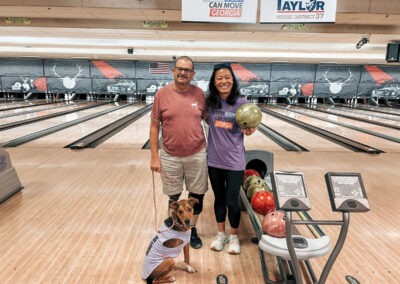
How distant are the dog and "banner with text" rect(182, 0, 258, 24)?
217 cm

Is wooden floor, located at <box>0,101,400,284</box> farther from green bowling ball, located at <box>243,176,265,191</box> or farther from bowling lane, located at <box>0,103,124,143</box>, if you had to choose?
bowling lane, located at <box>0,103,124,143</box>

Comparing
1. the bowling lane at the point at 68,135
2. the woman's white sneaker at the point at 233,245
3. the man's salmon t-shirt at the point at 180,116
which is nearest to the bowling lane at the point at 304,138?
the woman's white sneaker at the point at 233,245

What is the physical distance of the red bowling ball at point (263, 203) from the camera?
6.31 feet

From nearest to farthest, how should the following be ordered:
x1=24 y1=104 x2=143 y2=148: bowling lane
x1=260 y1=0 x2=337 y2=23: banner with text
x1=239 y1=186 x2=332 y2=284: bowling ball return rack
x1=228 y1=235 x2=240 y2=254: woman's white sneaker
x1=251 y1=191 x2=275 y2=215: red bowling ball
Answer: x1=239 y1=186 x2=332 y2=284: bowling ball return rack → x1=228 y1=235 x2=240 y2=254: woman's white sneaker → x1=251 y1=191 x2=275 y2=215: red bowling ball → x1=260 y1=0 x2=337 y2=23: banner with text → x1=24 y1=104 x2=143 y2=148: bowling lane

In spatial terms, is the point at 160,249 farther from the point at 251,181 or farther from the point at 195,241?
the point at 251,181

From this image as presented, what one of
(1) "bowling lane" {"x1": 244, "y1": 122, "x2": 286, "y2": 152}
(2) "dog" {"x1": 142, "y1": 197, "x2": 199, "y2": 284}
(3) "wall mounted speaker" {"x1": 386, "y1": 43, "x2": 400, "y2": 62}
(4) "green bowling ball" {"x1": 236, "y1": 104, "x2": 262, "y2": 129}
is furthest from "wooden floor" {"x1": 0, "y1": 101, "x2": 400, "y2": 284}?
(3) "wall mounted speaker" {"x1": 386, "y1": 43, "x2": 400, "y2": 62}

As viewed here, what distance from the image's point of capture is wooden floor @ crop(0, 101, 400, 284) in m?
1.65

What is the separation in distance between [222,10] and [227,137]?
5.89 feet

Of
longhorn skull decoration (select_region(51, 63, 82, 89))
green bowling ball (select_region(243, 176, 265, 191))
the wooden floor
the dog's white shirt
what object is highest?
longhorn skull decoration (select_region(51, 63, 82, 89))

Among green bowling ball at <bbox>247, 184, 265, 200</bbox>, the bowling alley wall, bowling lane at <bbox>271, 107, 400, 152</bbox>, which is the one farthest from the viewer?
the bowling alley wall

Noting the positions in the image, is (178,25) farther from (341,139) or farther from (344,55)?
(344,55)

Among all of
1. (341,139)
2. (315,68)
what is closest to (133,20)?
(341,139)

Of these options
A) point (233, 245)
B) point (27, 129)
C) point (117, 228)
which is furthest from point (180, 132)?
point (27, 129)

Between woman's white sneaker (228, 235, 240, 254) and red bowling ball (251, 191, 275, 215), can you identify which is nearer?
woman's white sneaker (228, 235, 240, 254)
